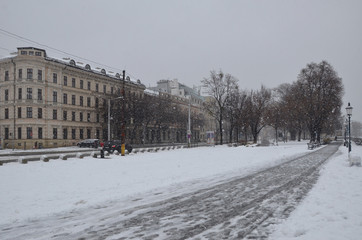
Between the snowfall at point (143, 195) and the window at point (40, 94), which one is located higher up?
the window at point (40, 94)

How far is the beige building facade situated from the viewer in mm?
46438

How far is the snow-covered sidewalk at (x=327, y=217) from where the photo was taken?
5.65m

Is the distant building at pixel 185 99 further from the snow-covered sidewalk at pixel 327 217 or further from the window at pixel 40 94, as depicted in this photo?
the snow-covered sidewalk at pixel 327 217

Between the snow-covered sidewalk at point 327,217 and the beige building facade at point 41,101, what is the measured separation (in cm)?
3966

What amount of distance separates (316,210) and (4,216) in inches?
324

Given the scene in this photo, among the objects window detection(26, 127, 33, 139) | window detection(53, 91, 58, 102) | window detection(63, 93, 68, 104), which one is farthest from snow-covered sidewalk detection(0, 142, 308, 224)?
window detection(63, 93, 68, 104)

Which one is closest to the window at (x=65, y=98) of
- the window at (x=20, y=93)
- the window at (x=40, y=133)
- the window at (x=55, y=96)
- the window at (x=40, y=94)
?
the window at (x=55, y=96)

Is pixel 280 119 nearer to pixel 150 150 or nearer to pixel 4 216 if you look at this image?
pixel 150 150

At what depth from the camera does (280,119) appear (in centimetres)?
6588

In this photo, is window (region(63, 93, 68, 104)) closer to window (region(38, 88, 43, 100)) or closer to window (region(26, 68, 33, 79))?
window (region(38, 88, 43, 100))

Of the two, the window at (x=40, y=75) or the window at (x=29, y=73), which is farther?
the window at (x=40, y=75)

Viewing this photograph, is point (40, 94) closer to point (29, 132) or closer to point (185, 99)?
point (29, 132)

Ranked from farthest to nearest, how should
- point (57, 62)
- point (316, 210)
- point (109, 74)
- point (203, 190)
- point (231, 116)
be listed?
point (109, 74)
point (231, 116)
point (57, 62)
point (203, 190)
point (316, 210)

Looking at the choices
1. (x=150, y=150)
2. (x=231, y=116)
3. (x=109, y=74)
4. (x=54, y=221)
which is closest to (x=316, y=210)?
(x=54, y=221)
